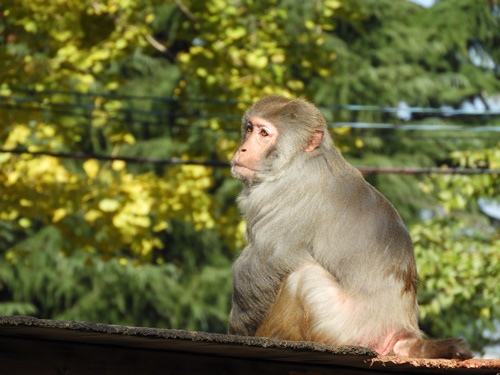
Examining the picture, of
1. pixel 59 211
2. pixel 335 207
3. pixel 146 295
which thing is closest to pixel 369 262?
pixel 335 207

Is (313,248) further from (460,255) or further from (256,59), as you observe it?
(256,59)

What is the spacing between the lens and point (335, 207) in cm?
500

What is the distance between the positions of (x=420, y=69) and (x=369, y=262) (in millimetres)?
12723

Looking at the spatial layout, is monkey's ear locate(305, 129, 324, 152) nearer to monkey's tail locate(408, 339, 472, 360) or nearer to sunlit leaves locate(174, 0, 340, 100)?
monkey's tail locate(408, 339, 472, 360)

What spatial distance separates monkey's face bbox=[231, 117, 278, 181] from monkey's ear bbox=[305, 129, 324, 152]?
188mm

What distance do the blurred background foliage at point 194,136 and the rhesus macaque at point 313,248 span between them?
3.05 metres

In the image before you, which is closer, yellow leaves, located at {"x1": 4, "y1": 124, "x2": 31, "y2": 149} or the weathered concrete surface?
the weathered concrete surface

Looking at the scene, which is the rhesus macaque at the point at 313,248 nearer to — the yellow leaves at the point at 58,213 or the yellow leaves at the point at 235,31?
the yellow leaves at the point at 58,213

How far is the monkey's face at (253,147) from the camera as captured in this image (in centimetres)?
527

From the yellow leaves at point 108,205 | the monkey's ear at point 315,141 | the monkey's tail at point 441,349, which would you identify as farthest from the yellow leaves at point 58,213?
the monkey's tail at point 441,349

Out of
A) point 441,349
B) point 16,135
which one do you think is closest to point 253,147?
point 441,349

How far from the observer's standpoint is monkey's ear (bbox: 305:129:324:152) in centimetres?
530

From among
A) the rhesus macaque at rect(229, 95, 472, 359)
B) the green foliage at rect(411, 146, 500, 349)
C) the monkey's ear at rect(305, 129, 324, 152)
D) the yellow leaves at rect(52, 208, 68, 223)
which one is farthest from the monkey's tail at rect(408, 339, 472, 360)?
the yellow leaves at rect(52, 208, 68, 223)

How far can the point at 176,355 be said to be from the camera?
3.77 m
